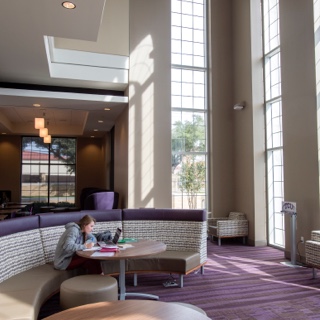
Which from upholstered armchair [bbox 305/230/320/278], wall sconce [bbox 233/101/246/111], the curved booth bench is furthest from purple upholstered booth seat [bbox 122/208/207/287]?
wall sconce [bbox 233/101/246/111]

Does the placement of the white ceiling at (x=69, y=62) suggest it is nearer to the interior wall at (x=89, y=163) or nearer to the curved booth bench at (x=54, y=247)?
the curved booth bench at (x=54, y=247)

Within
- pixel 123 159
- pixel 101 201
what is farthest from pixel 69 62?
pixel 101 201

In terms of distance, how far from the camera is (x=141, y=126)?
23.1ft

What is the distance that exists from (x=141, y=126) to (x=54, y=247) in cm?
362

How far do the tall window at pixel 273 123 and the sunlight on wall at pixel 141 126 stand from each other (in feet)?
8.91

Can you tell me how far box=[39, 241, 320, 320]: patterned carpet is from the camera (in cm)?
347

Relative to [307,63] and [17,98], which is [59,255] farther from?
[307,63]

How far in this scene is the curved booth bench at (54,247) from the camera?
292 centimetres

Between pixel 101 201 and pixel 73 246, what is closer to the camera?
pixel 73 246

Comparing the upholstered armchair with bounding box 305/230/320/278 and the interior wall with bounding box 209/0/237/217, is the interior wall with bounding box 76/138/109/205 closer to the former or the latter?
the interior wall with bounding box 209/0/237/217

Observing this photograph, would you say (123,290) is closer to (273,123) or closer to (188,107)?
(273,123)

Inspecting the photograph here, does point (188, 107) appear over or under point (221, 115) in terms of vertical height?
over

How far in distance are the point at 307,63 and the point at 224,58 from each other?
2.86 metres

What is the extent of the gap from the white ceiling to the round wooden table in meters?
2.78
